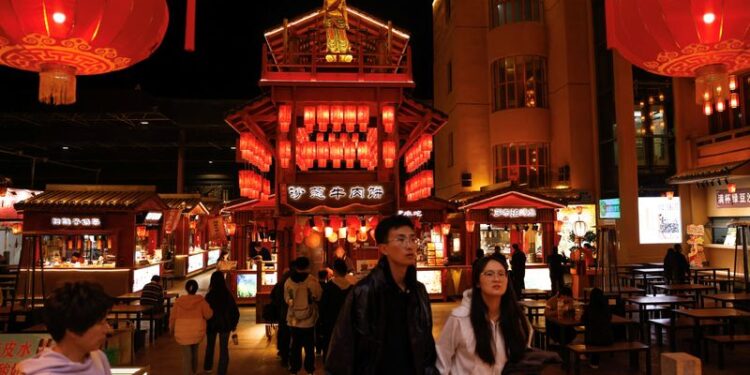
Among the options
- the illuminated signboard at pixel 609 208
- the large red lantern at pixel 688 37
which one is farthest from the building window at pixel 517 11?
the large red lantern at pixel 688 37

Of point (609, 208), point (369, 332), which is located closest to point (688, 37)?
point (369, 332)

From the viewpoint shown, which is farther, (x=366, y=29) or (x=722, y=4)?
(x=366, y=29)

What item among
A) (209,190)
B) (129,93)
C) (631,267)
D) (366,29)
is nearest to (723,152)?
(631,267)

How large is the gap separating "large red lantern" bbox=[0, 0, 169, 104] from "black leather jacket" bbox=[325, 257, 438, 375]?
3761 mm

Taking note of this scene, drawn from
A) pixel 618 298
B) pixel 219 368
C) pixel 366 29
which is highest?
pixel 366 29

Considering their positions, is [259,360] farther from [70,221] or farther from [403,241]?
[70,221]

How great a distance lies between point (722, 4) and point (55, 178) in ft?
137

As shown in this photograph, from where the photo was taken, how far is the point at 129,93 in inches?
928

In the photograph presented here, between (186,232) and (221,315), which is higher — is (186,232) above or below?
above

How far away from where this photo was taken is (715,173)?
17234mm

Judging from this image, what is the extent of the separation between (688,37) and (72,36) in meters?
6.20

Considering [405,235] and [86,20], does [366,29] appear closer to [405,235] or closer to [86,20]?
[86,20]

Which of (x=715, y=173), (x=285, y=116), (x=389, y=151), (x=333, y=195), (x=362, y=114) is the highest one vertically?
(x=362, y=114)

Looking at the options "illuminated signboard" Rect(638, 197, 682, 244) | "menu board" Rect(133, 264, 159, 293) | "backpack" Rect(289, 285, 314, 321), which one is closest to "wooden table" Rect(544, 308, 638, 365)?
"backpack" Rect(289, 285, 314, 321)
